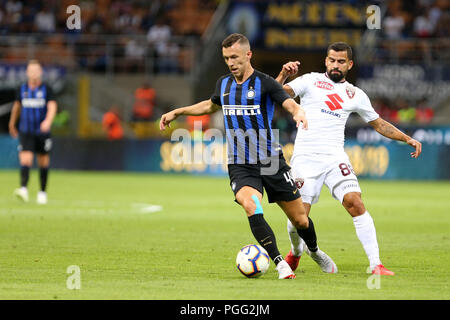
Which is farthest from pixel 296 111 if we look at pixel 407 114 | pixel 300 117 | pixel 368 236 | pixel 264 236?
pixel 407 114

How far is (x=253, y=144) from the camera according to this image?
815 cm

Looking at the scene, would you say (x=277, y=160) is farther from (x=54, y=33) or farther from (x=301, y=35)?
(x=54, y=33)

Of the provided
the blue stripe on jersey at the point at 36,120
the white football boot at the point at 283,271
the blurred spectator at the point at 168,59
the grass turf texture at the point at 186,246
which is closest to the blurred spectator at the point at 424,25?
the blurred spectator at the point at 168,59

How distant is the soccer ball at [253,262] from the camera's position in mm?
7871

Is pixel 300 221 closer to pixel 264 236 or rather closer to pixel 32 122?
pixel 264 236

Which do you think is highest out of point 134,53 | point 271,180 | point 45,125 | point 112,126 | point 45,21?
point 45,21

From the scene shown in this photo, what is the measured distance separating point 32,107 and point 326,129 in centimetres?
861

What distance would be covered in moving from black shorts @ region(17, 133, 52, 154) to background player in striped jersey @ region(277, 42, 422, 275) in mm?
8169

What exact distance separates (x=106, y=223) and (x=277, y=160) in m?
5.56

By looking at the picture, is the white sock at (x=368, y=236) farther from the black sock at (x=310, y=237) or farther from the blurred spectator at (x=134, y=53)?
the blurred spectator at (x=134, y=53)

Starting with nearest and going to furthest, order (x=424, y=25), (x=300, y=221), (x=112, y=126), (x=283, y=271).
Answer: (x=283, y=271) → (x=300, y=221) → (x=112, y=126) → (x=424, y=25)

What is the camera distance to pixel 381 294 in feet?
22.9

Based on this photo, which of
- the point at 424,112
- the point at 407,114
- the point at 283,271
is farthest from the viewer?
the point at 424,112

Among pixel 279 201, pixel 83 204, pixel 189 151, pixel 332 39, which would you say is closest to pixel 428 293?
pixel 279 201
